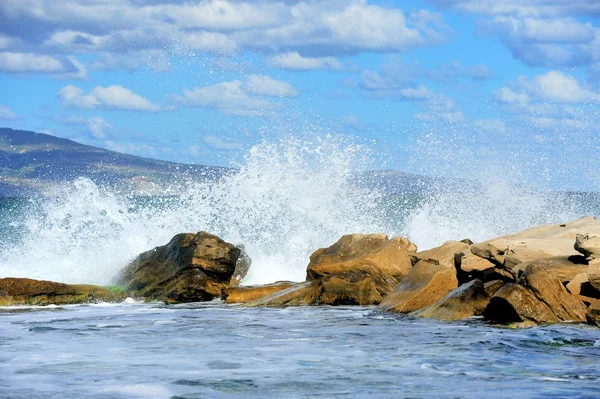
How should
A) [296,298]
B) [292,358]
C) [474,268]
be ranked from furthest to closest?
[296,298], [474,268], [292,358]

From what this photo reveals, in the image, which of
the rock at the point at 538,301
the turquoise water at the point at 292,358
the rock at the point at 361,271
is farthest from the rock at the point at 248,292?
the rock at the point at 538,301

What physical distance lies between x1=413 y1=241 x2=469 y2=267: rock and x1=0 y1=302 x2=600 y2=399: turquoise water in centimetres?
234

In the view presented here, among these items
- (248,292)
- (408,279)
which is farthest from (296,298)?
(408,279)

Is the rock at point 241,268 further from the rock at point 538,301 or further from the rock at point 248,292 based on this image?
the rock at point 538,301

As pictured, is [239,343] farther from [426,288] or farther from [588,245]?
[588,245]

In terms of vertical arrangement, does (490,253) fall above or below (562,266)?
above

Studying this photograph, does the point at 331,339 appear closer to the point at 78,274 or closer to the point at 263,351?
the point at 263,351

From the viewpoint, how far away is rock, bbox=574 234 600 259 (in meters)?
14.9

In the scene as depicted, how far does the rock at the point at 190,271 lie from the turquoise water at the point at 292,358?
10.2ft

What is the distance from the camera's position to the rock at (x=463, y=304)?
14836 mm

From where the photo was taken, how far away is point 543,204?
122 feet

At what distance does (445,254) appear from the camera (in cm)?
1828

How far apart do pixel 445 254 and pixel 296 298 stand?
292 cm

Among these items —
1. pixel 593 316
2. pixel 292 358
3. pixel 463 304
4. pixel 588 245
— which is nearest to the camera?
pixel 292 358
